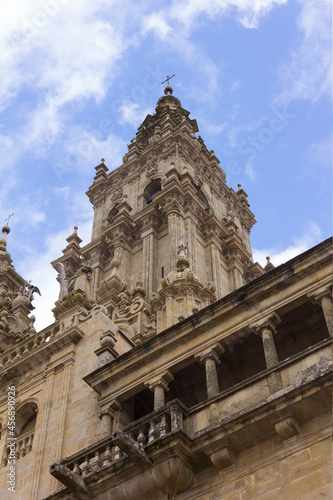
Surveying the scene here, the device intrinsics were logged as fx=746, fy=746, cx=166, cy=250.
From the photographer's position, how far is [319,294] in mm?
15664

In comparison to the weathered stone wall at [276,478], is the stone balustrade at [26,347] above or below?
above

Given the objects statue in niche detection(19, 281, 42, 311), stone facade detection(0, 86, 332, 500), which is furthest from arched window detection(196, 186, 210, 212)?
stone facade detection(0, 86, 332, 500)

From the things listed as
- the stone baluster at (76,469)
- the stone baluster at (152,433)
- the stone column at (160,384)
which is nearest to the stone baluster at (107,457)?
the stone baluster at (76,469)

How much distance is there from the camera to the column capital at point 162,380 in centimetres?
1683

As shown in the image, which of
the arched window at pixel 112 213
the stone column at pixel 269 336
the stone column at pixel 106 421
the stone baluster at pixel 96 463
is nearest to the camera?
the stone column at pixel 269 336

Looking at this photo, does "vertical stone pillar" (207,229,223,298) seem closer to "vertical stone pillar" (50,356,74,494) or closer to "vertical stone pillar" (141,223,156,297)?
"vertical stone pillar" (141,223,156,297)

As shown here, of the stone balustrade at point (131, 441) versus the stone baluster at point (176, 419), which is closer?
the stone balustrade at point (131, 441)

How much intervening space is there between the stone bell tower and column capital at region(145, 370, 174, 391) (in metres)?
9.22

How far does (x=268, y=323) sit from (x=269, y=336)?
0.33m

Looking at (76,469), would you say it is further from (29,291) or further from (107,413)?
(29,291)

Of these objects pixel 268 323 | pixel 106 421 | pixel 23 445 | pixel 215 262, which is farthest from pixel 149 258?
pixel 268 323

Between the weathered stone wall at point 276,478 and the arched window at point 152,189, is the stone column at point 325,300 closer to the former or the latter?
the weathered stone wall at point 276,478

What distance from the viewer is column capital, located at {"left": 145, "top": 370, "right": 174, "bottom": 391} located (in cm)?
1683

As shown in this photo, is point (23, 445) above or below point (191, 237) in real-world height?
below
